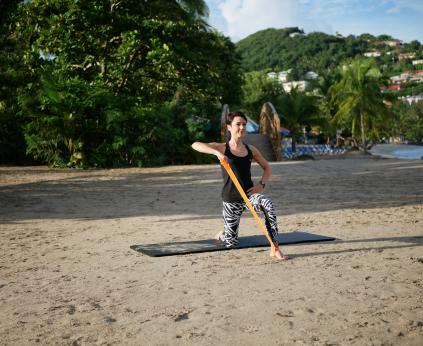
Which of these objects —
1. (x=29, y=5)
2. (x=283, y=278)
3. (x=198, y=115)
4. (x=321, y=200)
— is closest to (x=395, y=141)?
(x=198, y=115)

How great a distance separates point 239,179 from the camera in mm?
5617

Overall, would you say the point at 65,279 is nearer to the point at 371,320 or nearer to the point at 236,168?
the point at 236,168

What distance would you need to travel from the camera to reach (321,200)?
10.2 metres

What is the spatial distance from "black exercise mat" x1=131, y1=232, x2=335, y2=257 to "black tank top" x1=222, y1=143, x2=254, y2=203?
0.58m

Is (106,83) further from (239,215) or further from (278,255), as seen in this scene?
(278,255)

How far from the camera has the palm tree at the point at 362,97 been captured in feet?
140

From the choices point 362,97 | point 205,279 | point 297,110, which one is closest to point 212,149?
point 205,279

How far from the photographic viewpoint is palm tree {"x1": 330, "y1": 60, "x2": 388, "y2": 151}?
42531mm

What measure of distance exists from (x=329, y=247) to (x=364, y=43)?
18143cm

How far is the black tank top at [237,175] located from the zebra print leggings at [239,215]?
0.09 m

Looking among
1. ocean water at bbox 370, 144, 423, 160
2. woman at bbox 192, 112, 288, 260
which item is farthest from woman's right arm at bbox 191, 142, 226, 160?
ocean water at bbox 370, 144, 423, 160

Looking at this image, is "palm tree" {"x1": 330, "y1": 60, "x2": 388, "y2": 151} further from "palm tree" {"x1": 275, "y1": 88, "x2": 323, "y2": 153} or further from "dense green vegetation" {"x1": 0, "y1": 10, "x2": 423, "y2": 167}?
"dense green vegetation" {"x1": 0, "y1": 10, "x2": 423, "y2": 167}

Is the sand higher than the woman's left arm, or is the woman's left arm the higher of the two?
the woman's left arm

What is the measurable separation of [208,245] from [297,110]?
3374 cm
